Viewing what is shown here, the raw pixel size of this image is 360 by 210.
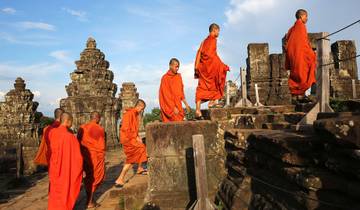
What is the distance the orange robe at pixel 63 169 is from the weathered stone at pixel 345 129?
369 cm

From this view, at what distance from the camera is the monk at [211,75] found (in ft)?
19.6

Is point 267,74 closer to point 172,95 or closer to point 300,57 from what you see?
point 300,57

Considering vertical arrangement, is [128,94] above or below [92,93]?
above

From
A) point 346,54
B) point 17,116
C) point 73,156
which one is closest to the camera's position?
point 73,156

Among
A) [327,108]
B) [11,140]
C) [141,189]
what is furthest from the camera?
[11,140]

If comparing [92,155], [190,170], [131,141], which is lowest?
[190,170]

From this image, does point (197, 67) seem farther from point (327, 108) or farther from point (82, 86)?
point (82, 86)

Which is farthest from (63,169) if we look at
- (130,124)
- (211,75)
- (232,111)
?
(211,75)

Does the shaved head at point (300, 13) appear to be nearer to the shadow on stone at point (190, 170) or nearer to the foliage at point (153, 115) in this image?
the shadow on stone at point (190, 170)

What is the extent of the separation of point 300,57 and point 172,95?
2.42 metres

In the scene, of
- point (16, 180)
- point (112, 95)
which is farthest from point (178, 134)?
point (112, 95)

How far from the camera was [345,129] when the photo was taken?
6.26ft

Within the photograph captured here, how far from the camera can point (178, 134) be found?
4762 millimetres

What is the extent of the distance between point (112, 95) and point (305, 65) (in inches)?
432
